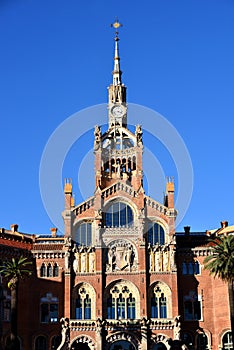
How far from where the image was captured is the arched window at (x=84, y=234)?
85.2m

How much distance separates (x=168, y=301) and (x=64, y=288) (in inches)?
559

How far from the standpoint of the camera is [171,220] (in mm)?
85125

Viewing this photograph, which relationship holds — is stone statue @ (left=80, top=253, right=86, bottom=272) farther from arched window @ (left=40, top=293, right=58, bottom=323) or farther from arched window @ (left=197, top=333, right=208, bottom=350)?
arched window @ (left=197, top=333, right=208, bottom=350)

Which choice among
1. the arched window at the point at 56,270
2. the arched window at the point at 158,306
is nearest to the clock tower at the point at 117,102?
the arched window at the point at 56,270

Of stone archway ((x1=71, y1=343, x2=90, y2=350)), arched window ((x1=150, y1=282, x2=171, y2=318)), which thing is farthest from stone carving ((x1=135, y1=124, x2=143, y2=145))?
stone archway ((x1=71, y1=343, x2=90, y2=350))

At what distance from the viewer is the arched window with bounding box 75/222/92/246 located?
85.2 metres

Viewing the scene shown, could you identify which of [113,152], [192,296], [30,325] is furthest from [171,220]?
[30,325]

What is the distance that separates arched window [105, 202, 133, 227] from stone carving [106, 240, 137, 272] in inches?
111

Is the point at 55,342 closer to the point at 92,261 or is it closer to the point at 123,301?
the point at 123,301

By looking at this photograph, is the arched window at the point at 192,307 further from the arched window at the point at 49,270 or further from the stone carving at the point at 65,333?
the arched window at the point at 49,270

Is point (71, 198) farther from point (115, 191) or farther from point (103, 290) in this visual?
point (103, 290)

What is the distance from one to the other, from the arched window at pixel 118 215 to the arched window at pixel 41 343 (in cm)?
1765

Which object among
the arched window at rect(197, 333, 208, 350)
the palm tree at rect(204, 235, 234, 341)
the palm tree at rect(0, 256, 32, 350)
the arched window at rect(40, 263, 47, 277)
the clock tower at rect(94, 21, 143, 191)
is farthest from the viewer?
the clock tower at rect(94, 21, 143, 191)

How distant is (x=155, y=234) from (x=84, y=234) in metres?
9.89
